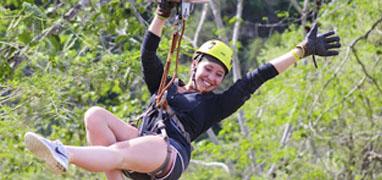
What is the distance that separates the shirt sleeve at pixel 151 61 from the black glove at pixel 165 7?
0.46ft

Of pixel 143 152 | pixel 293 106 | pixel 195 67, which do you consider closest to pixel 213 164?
pixel 293 106

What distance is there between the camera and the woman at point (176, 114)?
4816 mm

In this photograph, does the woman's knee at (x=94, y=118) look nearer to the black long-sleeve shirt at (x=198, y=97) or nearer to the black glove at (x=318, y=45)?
the black long-sleeve shirt at (x=198, y=97)

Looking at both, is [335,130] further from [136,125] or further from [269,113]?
[136,125]

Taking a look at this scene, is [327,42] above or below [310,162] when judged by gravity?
above

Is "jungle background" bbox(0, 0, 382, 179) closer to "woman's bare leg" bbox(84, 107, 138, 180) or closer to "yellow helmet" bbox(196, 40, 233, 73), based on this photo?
"yellow helmet" bbox(196, 40, 233, 73)

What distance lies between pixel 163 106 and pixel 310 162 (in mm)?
6971

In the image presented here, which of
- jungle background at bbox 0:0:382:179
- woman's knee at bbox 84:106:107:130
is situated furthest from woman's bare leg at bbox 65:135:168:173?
jungle background at bbox 0:0:382:179

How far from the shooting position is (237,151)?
11.7m

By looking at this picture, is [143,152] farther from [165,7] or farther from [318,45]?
[318,45]

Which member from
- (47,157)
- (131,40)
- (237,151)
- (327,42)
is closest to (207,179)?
(237,151)

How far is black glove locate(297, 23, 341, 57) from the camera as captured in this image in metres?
5.50

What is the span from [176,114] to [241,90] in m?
0.41

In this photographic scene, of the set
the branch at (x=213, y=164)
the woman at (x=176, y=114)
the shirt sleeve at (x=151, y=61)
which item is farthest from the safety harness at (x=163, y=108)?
→ the branch at (x=213, y=164)
